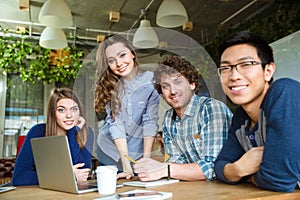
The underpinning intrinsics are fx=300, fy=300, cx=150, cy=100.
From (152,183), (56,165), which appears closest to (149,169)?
(152,183)

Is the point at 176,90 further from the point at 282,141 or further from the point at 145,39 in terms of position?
the point at 282,141

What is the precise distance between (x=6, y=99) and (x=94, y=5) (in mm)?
3031

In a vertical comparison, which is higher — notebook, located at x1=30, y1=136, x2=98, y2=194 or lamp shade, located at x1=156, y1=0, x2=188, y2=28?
lamp shade, located at x1=156, y1=0, x2=188, y2=28

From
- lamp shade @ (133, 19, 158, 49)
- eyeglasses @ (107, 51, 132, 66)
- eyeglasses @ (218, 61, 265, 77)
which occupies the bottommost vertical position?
eyeglasses @ (218, 61, 265, 77)

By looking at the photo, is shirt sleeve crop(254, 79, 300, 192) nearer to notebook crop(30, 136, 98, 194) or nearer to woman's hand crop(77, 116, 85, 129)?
notebook crop(30, 136, 98, 194)

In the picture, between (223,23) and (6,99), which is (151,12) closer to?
(223,23)

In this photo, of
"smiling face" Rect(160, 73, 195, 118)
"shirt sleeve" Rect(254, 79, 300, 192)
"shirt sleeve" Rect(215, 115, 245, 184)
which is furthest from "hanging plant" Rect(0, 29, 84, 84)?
"shirt sleeve" Rect(254, 79, 300, 192)

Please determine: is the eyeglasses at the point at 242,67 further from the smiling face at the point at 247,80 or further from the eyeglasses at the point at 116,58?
the eyeglasses at the point at 116,58

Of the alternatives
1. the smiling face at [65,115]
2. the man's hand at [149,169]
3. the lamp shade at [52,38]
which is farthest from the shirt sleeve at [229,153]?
the lamp shade at [52,38]

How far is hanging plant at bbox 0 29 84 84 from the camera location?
4477 mm

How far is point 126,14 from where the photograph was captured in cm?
421

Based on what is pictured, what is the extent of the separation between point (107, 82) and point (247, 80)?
0.48m

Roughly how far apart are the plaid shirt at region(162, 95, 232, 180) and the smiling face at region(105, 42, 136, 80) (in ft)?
0.89

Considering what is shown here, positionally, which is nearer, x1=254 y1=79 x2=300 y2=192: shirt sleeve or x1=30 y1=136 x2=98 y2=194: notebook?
x1=254 y1=79 x2=300 y2=192: shirt sleeve
